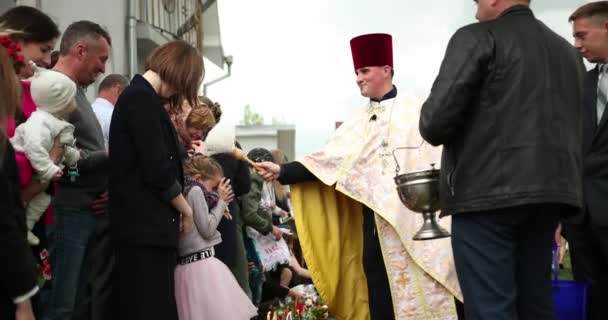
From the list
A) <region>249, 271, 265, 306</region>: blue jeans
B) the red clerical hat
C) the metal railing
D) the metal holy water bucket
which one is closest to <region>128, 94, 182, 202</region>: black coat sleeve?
the metal holy water bucket

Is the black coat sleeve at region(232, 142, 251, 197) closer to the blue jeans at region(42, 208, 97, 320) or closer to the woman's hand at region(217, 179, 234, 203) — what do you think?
the woman's hand at region(217, 179, 234, 203)

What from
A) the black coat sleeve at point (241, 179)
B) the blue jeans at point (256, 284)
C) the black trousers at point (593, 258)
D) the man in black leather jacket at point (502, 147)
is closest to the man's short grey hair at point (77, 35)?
the black coat sleeve at point (241, 179)

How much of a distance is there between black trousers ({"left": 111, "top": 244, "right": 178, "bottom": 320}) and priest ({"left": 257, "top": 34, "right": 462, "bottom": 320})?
1178 millimetres

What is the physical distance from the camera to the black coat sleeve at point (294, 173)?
5.79m

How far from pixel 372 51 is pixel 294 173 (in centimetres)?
98

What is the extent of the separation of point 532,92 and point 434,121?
43cm

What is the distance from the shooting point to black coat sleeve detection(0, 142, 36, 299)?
287cm

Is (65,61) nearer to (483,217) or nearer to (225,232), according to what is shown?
(225,232)

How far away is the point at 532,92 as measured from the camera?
3.87 meters

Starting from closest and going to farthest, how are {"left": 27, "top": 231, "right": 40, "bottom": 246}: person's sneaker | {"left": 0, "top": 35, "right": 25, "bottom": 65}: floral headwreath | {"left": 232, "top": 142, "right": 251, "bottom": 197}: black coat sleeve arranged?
{"left": 27, "top": 231, "right": 40, "bottom": 246}: person's sneaker
{"left": 0, "top": 35, "right": 25, "bottom": 65}: floral headwreath
{"left": 232, "top": 142, "right": 251, "bottom": 197}: black coat sleeve

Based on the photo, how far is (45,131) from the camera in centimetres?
427

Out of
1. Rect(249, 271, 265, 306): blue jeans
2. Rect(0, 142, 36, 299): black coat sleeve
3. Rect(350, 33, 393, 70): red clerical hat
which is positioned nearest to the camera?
Rect(0, 142, 36, 299): black coat sleeve

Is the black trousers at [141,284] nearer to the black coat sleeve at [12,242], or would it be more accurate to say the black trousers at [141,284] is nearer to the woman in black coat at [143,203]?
the woman in black coat at [143,203]

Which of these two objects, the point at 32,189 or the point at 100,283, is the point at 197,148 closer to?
the point at 100,283
